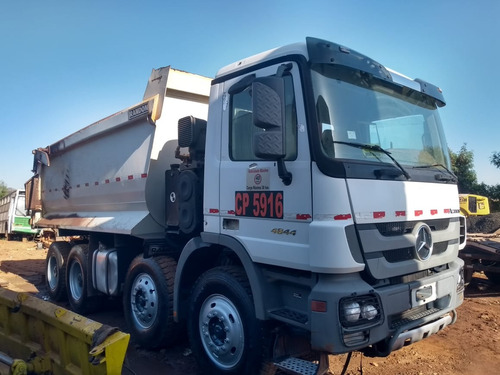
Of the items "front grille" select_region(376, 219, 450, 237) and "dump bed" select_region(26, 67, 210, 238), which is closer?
"front grille" select_region(376, 219, 450, 237)

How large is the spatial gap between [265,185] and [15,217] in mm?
20648

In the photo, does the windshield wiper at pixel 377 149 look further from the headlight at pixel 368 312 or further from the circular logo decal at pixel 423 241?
the headlight at pixel 368 312

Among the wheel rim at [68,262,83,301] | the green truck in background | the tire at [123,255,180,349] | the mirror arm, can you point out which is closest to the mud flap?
the tire at [123,255,180,349]

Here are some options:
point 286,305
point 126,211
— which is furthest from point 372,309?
point 126,211

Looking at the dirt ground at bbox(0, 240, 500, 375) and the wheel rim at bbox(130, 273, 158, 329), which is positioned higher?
the wheel rim at bbox(130, 273, 158, 329)

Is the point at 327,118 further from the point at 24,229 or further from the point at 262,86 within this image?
the point at 24,229

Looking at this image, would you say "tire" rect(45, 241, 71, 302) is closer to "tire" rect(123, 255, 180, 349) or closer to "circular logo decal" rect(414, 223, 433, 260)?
"tire" rect(123, 255, 180, 349)

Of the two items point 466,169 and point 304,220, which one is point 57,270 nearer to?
point 304,220

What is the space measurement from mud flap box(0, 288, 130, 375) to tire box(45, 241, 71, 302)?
3.00 metres

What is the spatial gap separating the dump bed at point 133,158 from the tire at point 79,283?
1.58ft

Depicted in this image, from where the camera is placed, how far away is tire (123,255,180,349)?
471cm

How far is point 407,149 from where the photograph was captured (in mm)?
3869

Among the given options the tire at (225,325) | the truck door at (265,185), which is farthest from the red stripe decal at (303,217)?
the tire at (225,325)

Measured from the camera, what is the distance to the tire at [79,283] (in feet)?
21.9
